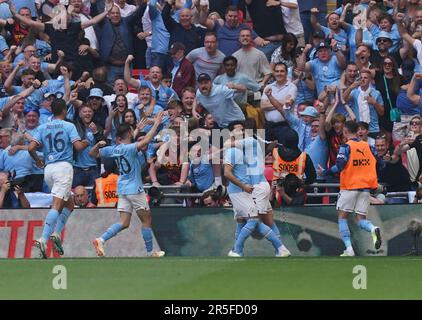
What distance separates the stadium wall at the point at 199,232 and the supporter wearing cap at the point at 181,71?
11.3 feet

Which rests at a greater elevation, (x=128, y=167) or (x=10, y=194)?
(x=10, y=194)

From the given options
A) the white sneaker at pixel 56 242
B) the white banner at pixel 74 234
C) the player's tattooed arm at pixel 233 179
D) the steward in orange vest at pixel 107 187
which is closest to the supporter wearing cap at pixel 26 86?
the steward in orange vest at pixel 107 187

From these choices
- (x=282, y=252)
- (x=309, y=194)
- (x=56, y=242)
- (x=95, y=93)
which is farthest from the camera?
(x=95, y=93)

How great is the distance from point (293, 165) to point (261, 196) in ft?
3.97

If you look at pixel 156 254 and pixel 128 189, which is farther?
pixel 156 254

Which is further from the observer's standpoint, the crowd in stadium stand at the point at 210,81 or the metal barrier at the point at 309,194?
the crowd in stadium stand at the point at 210,81

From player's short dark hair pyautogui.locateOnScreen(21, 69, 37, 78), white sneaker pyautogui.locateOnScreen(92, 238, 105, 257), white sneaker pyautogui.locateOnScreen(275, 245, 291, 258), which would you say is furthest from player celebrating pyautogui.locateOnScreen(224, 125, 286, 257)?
player's short dark hair pyautogui.locateOnScreen(21, 69, 37, 78)

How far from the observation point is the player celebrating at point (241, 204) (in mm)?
17609

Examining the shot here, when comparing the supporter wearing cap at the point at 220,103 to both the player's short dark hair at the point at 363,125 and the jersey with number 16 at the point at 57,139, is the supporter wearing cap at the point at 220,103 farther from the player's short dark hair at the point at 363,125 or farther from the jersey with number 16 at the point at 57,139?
the jersey with number 16 at the point at 57,139

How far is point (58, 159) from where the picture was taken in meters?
17.7

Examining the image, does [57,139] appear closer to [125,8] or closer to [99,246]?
[99,246]

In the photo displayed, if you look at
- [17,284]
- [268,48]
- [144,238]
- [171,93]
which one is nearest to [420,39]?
[268,48]

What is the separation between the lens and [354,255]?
18.1 m

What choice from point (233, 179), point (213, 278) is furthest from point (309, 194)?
point (213, 278)
